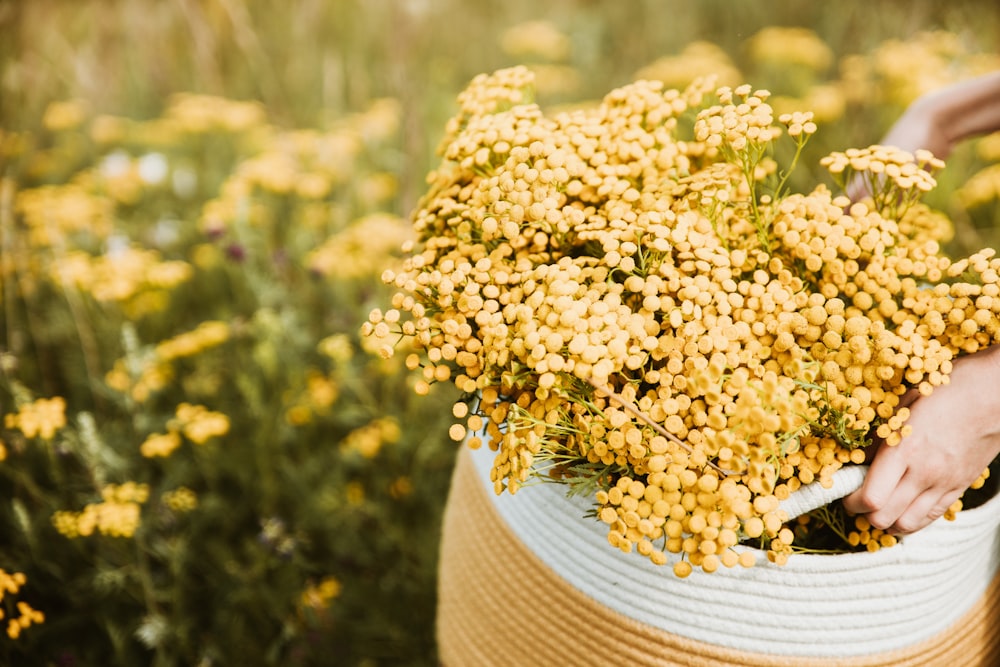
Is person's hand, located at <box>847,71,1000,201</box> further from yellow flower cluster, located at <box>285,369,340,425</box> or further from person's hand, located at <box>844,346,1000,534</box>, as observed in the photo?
yellow flower cluster, located at <box>285,369,340,425</box>

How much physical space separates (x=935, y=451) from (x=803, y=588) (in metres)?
0.17

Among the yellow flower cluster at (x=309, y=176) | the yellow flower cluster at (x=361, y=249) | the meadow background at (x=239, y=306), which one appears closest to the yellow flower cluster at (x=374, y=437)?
the meadow background at (x=239, y=306)

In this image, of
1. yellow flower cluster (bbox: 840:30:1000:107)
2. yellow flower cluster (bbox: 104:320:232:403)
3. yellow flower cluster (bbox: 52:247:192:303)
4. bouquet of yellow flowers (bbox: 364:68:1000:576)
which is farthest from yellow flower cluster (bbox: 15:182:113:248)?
yellow flower cluster (bbox: 840:30:1000:107)

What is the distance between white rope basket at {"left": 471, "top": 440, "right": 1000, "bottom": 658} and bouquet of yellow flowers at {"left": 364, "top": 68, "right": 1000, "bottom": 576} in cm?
3

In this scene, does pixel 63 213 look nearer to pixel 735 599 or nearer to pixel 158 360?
pixel 158 360

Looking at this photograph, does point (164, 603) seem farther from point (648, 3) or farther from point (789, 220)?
point (648, 3)

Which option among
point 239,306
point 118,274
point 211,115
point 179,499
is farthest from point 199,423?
point 211,115

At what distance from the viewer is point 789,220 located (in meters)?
0.69

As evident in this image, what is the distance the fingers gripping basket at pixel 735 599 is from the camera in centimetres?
65

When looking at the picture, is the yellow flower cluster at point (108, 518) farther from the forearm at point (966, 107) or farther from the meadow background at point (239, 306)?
the forearm at point (966, 107)

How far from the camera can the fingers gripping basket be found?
2.14 feet

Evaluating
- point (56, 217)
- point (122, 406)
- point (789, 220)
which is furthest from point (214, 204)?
point (789, 220)

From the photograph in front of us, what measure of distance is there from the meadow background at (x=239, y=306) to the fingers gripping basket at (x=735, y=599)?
611mm

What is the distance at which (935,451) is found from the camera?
2.08 ft
